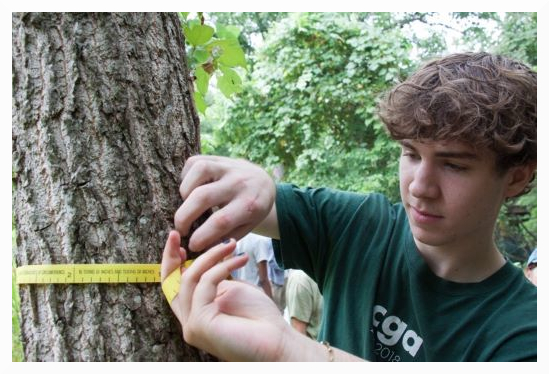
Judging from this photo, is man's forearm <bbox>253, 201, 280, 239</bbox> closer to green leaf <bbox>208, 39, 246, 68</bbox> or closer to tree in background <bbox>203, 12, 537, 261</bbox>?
green leaf <bbox>208, 39, 246, 68</bbox>

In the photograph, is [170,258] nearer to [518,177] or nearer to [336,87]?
[518,177]

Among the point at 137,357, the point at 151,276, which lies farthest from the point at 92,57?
the point at 137,357

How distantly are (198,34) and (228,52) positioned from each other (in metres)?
0.14

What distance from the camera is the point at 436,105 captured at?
140 centimetres

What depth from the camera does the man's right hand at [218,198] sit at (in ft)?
3.58

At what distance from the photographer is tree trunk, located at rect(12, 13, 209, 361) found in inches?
41.8

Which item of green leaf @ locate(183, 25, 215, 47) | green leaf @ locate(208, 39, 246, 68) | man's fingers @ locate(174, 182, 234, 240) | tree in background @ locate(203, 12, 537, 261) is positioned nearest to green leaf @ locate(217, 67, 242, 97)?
green leaf @ locate(208, 39, 246, 68)

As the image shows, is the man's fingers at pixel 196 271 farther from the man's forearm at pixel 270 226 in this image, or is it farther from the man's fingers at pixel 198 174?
the man's forearm at pixel 270 226

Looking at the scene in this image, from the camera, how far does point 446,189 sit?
1317mm

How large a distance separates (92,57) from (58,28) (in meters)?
0.11

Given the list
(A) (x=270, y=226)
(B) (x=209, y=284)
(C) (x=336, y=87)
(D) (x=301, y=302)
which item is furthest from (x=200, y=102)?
(C) (x=336, y=87)

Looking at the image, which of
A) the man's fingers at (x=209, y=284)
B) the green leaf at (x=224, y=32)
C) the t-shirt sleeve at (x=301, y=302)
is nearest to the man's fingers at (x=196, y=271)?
the man's fingers at (x=209, y=284)
